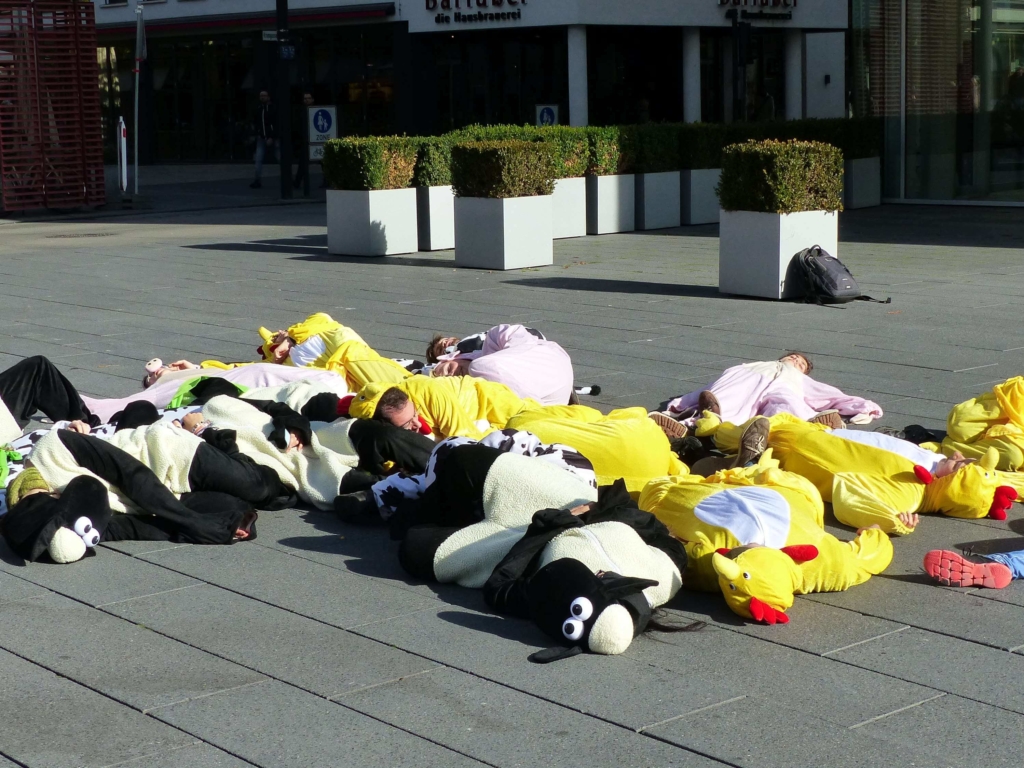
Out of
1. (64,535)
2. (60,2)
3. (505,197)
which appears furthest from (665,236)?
(64,535)

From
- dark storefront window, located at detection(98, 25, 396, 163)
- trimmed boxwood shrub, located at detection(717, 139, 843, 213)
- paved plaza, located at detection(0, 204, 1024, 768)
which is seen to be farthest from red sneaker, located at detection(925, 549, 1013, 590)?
dark storefront window, located at detection(98, 25, 396, 163)

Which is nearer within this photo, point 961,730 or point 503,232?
point 961,730

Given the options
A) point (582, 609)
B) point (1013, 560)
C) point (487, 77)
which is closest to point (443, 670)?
point (582, 609)

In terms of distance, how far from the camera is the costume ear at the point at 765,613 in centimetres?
416

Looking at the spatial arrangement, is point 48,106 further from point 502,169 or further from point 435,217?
point 502,169

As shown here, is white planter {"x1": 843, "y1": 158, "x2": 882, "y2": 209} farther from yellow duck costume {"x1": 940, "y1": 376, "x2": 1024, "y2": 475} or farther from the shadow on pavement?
yellow duck costume {"x1": 940, "y1": 376, "x2": 1024, "y2": 475}

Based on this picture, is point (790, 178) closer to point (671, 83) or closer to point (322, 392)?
point (322, 392)

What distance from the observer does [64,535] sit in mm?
4852

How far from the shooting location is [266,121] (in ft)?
84.0

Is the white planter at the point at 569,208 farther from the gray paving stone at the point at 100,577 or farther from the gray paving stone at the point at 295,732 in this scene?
the gray paving stone at the point at 295,732

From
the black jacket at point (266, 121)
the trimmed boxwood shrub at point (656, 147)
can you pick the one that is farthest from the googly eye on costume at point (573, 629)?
the black jacket at point (266, 121)

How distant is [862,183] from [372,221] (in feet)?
26.8

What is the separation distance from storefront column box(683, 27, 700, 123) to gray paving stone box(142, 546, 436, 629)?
23.8 metres

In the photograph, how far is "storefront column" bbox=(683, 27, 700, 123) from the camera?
27484 millimetres
